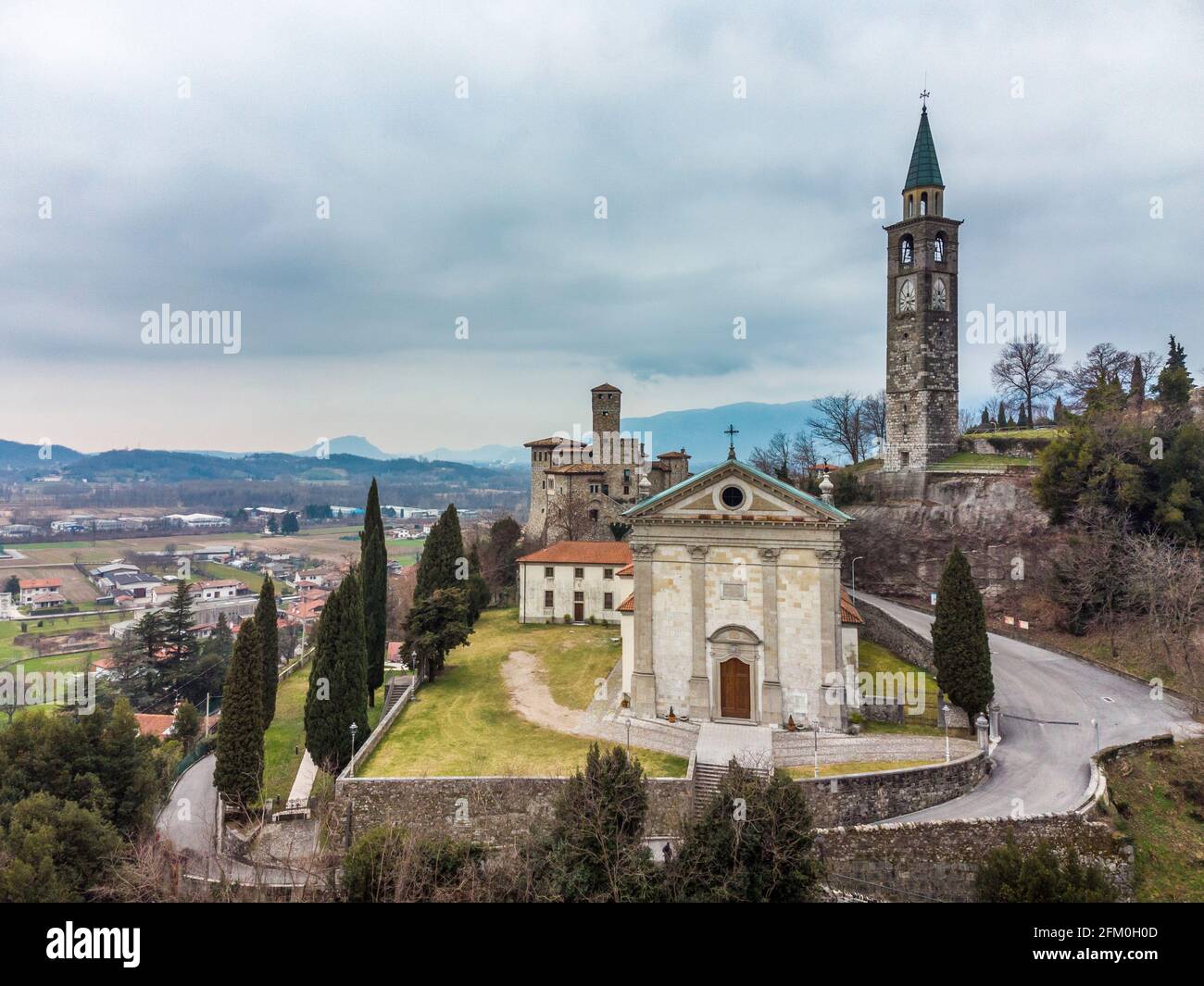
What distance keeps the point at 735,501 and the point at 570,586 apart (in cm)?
1923

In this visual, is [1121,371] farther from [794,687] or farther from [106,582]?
[106,582]

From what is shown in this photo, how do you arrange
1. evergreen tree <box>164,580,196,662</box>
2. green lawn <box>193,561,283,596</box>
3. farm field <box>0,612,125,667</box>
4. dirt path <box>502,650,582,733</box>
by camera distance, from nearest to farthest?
dirt path <box>502,650,582,733</box> → evergreen tree <box>164,580,196,662</box> → farm field <box>0,612,125,667</box> → green lawn <box>193,561,283,596</box>

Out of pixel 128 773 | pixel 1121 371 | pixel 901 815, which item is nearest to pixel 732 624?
pixel 901 815

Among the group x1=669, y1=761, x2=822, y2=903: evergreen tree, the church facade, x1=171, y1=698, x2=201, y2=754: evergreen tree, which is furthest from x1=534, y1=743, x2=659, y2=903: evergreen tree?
x1=171, y1=698, x2=201, y2=754: evergreen tree

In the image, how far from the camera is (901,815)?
2052 cm

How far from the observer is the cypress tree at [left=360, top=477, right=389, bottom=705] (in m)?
34.3

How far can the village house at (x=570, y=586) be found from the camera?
43000mm

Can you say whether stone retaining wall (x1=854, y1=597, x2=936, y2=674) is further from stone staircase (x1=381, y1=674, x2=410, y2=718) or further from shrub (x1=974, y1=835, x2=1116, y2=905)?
stone staircase (x1=381, y1=674, x2=410, y2=718)

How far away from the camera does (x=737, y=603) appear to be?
26.1 m

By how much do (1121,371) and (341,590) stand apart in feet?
185

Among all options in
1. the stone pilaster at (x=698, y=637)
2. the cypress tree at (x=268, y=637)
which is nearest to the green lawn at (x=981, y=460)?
the stone pilaster at (x=698, y=637)

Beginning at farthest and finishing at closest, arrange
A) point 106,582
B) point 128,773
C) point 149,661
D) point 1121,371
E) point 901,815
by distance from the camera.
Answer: point 106,582
point 1121,371
point 149,661
point 128,773
point 901,815

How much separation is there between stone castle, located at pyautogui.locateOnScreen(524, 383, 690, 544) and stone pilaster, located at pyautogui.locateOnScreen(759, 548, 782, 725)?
3093 cm

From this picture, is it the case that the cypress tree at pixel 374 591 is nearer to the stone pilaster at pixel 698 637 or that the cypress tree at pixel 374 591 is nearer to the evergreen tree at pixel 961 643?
the stone pilaster at pixel 698 637
